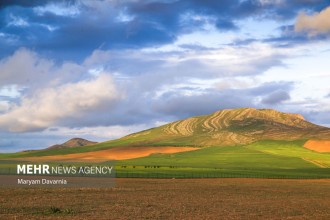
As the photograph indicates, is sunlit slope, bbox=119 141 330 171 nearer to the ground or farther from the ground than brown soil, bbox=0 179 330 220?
farther from the ground

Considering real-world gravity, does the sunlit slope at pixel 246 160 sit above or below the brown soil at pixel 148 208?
above

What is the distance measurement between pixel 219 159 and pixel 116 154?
4311cm

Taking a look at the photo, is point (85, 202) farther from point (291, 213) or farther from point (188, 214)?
point (291, 213)

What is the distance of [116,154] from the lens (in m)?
197

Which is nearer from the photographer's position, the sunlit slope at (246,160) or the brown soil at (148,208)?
the brown soil at (148,208)

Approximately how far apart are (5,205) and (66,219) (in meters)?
10.3

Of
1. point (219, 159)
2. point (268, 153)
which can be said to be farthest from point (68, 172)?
point (268, 153)

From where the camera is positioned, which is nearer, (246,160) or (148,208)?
(148,208)

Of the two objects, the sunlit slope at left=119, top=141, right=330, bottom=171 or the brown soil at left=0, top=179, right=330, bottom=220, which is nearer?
the brown soil at left=0, top=179, right=330, bottom=220

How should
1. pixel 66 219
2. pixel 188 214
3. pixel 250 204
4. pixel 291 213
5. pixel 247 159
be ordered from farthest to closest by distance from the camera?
pixel 247 159 → pixel 250 204 → pixel 291 213 → pixel 188 214 → pixel 66 219

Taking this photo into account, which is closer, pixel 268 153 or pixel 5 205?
pixel 5 205

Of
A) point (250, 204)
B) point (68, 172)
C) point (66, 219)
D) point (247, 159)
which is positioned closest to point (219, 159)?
point (247, 159)

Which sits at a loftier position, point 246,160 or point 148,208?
point 246,160

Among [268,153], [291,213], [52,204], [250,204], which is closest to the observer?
[291,213]
